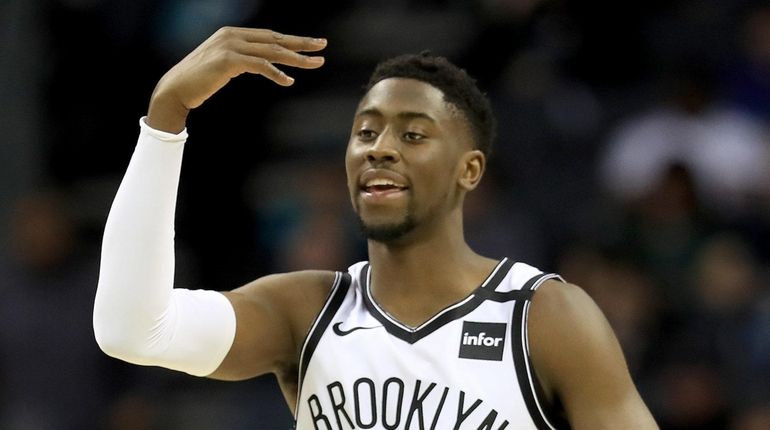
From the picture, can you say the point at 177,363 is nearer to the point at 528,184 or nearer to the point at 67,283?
the point at 67,283

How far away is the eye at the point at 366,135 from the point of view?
14.3 feet

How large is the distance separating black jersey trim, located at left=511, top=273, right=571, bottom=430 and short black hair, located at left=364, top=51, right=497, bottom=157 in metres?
0.61

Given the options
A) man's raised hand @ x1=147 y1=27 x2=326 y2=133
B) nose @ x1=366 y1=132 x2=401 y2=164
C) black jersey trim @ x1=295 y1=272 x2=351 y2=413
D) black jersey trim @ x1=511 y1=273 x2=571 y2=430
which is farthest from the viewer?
black jersey trim @ x1=295 y1=272 x2=351 y2=413

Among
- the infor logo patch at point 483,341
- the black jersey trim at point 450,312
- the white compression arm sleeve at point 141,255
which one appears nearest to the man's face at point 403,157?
A: the black jersey trim at point 450,312

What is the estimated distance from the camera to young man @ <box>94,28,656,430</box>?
397cm

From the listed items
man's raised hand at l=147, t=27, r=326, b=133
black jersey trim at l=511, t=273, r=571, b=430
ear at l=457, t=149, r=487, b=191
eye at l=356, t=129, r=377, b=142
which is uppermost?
man's raised hand at l=147, t=27, r=326, b=133

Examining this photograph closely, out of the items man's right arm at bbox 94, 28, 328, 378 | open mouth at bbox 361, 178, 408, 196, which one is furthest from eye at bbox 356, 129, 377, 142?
man's right arm at bbox 94, 28, 328, 378

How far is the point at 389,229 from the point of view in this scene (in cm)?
431

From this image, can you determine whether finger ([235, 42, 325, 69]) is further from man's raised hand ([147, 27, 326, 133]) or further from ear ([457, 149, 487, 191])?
ear ([457, 149, 487, 191])

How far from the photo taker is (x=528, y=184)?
8500 mm

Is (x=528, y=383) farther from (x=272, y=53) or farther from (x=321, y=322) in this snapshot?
(x=272, y=53)

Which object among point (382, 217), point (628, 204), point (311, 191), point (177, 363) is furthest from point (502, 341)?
point (311, 191)

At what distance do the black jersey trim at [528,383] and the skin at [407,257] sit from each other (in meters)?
0.03

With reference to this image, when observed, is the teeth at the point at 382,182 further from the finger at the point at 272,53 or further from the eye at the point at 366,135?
the finger at the point at 272,53
